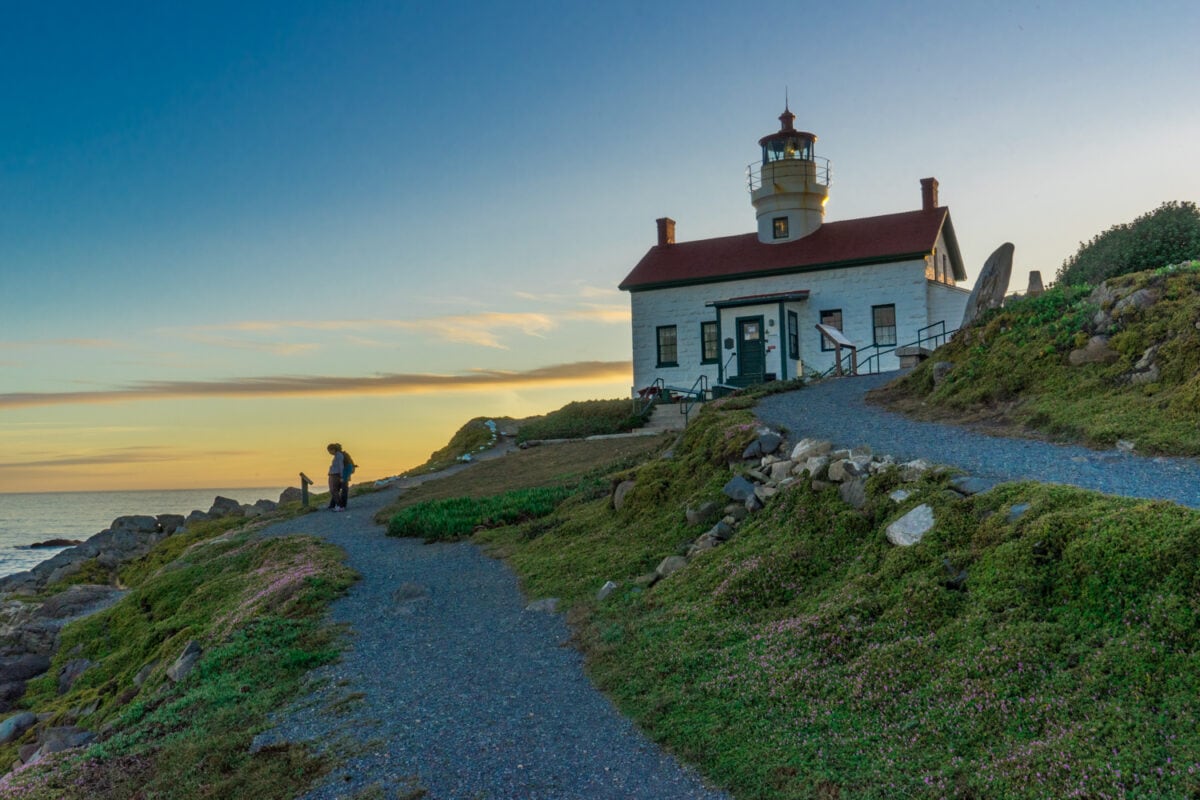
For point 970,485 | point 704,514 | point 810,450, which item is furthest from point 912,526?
point 704,514

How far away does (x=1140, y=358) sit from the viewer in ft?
51.1

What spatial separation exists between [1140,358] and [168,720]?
1622 cm

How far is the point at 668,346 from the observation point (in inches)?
1443

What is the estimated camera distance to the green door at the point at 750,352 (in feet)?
111

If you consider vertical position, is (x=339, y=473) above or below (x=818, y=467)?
below

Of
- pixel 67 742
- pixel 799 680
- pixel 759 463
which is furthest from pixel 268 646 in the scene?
pixel 759 463

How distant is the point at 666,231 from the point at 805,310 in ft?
29.9

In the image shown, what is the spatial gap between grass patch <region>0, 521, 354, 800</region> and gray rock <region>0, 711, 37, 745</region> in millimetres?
287

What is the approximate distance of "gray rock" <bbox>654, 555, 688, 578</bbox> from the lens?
37.5 ft

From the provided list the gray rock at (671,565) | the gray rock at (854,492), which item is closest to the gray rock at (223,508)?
the gray rock at (671,565)

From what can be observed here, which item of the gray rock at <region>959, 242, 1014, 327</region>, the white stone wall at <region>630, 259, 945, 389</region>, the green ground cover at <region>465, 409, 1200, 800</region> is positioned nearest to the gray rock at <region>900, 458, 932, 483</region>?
the green ground cover at <region>465, 409, 1200, 800</region>

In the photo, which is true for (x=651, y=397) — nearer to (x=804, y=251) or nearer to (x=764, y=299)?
(x=764, y=299)

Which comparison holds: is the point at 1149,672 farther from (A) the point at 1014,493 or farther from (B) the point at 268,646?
(B) the point at 268,646

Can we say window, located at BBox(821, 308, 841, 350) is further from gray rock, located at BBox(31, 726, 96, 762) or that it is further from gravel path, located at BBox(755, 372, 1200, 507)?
gray rock, located at BBox(31, 726, 96, 762)
